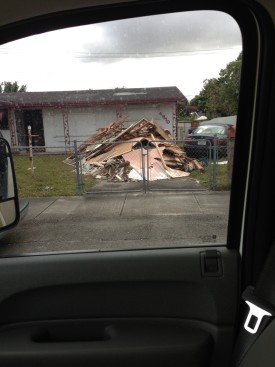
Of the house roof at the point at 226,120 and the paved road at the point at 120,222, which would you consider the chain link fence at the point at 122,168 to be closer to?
the paved road at the point at 120,222

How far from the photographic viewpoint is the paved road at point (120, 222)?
7.91 ft

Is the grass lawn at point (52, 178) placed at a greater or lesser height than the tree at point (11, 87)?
lesser

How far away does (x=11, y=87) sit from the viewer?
7.90 ft

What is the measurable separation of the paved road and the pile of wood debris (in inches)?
12.3

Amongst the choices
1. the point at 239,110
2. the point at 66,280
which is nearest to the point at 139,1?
the point at 239,110

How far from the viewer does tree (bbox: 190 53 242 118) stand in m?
2.07

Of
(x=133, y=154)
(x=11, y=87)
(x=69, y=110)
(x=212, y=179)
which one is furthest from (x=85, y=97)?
(x=133, y=154)

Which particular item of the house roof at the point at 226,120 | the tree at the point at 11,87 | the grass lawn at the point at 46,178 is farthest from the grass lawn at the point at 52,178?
the tree at the point at 11,87

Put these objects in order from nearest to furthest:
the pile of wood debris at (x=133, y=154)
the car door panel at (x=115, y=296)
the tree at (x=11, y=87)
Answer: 1. the car door panel at (x=115, y=296)
2. the tree at (x=11, y=87)
3. the pile of wood debris at (x=133, y=154)

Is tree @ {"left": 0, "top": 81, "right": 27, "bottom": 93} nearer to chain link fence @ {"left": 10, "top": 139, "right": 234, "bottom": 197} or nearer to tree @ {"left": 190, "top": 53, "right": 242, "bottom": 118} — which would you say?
chain link fence @ {"left": 10, "top": 139, "right": 234, "bottom": 197}

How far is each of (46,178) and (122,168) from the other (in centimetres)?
98

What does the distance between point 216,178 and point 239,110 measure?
0.96 m

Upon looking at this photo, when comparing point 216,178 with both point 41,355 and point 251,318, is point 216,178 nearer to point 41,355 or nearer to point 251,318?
point 251,318

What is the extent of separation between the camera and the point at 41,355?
1884 millimetres
